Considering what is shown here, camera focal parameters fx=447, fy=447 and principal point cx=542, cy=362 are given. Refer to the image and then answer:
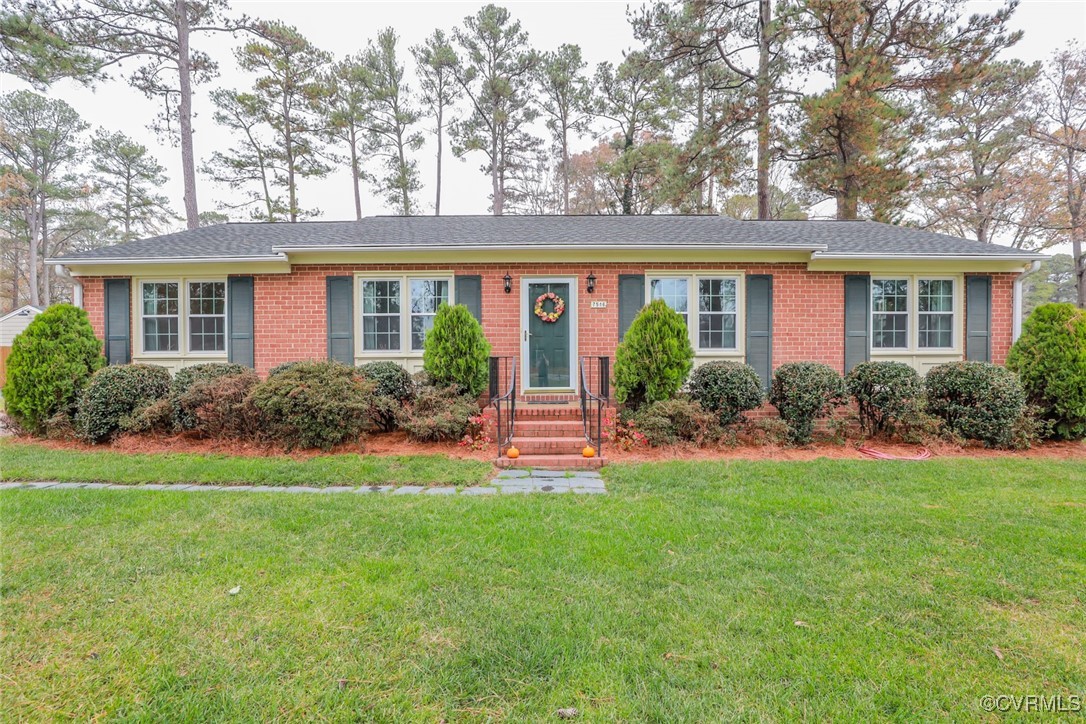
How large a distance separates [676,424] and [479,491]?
3.07m

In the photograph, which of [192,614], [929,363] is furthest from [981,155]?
[192,614]

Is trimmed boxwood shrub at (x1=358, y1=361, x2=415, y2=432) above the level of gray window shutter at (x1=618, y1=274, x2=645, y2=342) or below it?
below

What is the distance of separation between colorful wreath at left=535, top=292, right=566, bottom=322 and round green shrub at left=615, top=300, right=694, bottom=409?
1676 millimetres

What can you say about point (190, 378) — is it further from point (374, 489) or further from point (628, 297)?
point (628, 297)

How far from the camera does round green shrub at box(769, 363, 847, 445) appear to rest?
21.1ft

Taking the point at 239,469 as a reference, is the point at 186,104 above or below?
above

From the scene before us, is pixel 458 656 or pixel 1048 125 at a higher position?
pixel 1048 125

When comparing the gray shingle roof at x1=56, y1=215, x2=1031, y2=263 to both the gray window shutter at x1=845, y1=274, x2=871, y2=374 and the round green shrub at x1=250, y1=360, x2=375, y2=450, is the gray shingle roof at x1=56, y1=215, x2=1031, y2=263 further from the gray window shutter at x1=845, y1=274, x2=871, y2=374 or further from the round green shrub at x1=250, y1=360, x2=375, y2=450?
the round green shrub at x1=250, y1=360, x2=375, y2=450

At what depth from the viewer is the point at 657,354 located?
21.4 feet

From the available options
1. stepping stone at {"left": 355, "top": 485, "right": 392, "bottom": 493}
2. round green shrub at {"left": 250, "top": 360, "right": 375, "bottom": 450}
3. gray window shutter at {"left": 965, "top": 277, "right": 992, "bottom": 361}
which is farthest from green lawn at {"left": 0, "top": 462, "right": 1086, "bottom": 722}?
gray window shutter at {"left": 965, "top": 277, "right": 992, "bottom": 361}

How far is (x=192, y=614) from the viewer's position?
99.1 inches

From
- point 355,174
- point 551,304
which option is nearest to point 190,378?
point 551,304

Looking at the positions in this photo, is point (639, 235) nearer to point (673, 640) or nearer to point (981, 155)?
point (673, 640)

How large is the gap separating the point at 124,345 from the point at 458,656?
9279 millimetres
